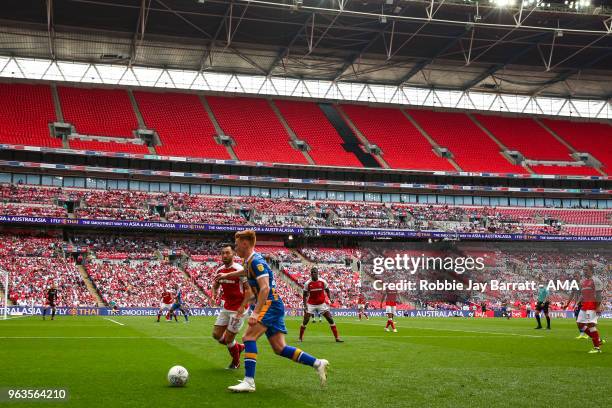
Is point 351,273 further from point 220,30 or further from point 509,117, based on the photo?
point 509,117

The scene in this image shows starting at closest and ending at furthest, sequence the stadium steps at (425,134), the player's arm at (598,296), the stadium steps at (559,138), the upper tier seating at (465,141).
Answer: the player's arm at (598,296) → the stadium steps at (425,134) → the upper tier seating at (465,141) → the stadium steps at (559,138)

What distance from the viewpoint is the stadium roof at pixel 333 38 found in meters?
53.9

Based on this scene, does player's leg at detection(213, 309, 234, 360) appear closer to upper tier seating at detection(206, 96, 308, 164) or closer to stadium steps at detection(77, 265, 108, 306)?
stadium steps at detection(77, 265, 108, 306)

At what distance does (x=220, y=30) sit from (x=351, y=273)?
79.7 ft

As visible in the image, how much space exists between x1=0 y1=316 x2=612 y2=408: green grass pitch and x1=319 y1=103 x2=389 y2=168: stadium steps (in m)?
47.8

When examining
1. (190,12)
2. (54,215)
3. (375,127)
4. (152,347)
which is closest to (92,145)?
(54,215)

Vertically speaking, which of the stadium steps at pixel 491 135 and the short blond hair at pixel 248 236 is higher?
the stadium steps at pixel 491 135

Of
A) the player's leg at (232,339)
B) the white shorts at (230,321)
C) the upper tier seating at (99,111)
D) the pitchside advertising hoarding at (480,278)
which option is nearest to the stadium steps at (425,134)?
the pitchside advertising hoarding at (480,278)

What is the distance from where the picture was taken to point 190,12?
181ft

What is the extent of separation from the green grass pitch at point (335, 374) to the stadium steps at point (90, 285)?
28105 mm

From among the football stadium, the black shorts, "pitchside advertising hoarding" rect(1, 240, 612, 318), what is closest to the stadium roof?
the football stadium

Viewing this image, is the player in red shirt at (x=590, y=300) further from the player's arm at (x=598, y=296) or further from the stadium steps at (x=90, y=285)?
the stadium steps at (x=90, y=285)

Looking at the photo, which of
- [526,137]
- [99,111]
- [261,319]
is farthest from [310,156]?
[261,319]

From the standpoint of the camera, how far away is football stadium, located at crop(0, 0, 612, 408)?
1923 inches
